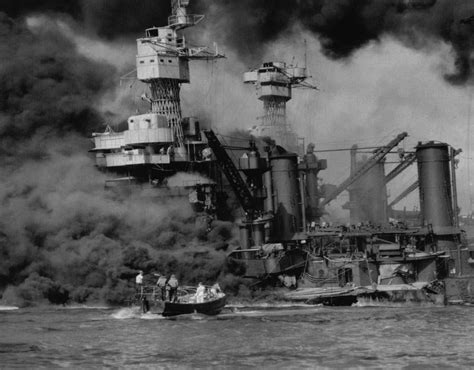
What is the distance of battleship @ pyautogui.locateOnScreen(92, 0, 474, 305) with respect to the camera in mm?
104750

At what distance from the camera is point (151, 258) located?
111m

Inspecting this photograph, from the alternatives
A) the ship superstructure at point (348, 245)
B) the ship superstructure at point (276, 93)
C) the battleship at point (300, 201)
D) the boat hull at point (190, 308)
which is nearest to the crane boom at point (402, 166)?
the battleship at point (300, 201)

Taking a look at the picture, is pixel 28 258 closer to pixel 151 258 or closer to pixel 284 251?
pixel 151 258

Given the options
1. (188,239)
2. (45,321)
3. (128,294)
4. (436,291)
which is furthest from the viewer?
(188,239)

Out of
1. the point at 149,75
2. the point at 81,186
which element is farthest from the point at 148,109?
the point at 81,186

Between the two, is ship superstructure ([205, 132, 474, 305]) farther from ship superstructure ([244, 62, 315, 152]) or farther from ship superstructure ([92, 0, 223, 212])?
ship superstructure ([244, 62, 315, 152])

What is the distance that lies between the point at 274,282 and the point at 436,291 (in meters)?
16.8

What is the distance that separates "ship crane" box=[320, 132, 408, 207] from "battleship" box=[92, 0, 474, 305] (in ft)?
0.43

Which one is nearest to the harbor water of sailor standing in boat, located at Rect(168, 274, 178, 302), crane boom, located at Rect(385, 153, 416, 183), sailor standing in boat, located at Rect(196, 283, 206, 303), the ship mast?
sailor standing in boat, located at Rect(196, 283, 206, 303)

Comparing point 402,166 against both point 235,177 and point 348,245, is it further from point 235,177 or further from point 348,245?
point 348,245

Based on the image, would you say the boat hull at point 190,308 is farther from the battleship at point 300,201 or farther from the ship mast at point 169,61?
the ship mast at point 169,61

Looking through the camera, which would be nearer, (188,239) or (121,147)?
(188,239)

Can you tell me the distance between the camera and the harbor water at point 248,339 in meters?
70.1

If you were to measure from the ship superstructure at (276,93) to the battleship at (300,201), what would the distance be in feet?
63.8
